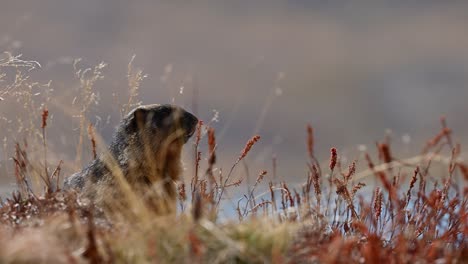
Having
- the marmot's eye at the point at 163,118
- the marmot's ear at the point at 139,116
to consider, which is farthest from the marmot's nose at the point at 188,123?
the marmot's ear at the point at 139,116

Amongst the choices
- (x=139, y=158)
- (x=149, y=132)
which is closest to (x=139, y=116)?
(x=149, y=132)

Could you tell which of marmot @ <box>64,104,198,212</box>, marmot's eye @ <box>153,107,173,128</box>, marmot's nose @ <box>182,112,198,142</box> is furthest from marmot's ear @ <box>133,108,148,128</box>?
marmot's nose @ <box>182,112,198,142</box>

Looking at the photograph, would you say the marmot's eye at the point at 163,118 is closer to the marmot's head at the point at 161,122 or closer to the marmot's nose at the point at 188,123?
the marmot's head at the point at 161,122

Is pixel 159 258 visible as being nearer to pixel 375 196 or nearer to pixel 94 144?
pixel 375 196

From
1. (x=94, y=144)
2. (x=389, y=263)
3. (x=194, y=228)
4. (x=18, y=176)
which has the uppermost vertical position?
(x=94, y=144)

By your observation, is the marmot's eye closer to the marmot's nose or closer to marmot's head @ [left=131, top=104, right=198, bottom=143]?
marmot's head @ [left=131, top=104, right=198, bottom=143]

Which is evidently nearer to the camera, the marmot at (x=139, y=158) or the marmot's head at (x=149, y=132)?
the marmot at (x=139, y=158)

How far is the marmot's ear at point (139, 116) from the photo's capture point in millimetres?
7788

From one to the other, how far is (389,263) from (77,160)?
3.29 metres

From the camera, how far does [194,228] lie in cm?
452

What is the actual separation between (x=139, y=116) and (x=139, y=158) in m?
0.48

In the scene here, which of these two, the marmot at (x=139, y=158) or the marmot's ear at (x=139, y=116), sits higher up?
the marmot's ear at (x=139, y=116)

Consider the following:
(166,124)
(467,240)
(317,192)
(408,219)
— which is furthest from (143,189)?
(467,240)

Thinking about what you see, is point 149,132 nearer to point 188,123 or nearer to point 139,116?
point 139,116
